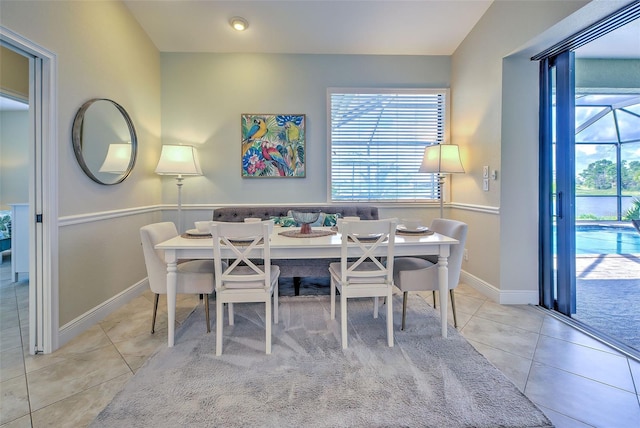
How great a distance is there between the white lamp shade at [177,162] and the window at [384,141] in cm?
162

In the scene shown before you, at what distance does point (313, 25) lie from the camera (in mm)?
3055

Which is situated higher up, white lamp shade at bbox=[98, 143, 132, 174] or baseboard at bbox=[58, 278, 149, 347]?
white lamp shade at bbox=[98, 143, 132, 174]

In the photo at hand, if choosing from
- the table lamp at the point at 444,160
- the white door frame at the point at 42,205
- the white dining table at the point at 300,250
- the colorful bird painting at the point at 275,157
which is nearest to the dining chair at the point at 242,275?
the white dining table at the point at 300,250

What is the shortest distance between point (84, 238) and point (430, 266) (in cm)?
272

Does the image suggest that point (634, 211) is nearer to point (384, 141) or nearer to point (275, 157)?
point (384, 141)

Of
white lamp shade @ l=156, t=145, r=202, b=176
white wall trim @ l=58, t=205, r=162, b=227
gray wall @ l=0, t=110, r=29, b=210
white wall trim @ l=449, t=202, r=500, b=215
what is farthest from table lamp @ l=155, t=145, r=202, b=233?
white wall trim @ l=449, t=202, r=500, b=215

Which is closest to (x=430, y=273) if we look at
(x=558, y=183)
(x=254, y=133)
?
(x=558, y=183)

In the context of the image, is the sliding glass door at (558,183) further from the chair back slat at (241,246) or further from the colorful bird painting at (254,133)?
the colorful bird painting at (254,133)

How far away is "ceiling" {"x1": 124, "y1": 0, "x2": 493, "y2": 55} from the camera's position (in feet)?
9.29

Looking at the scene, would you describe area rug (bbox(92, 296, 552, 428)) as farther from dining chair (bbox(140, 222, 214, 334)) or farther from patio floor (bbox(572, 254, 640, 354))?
patio floor (bbox(572, 254, 640, 354))

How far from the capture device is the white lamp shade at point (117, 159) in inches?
98.7

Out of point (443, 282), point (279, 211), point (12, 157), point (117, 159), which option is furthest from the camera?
point (12, 157)

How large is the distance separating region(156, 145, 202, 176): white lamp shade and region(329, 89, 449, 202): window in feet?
5.31

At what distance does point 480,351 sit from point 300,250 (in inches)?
53.5
